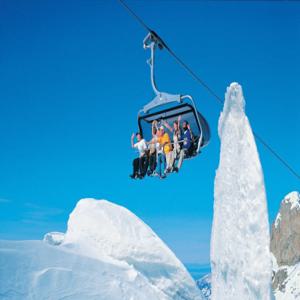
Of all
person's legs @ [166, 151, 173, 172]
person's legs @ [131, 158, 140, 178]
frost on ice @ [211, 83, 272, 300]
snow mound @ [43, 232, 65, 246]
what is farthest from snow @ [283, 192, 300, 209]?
frost on ice @ [211, 83, 272, 300]

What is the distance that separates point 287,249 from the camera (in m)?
179

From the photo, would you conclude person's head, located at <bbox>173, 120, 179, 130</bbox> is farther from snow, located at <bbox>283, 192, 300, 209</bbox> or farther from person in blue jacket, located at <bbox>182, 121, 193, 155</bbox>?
snow, located at <bbox>283, 192, 300, 209</bbox>

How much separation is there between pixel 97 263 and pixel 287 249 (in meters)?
178

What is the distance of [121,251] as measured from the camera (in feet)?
46.4

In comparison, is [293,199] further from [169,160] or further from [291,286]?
[169,160]

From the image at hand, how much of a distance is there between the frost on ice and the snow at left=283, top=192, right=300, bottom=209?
185 m

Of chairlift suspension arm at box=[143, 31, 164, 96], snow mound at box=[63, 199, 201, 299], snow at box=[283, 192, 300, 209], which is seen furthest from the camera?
snow at box=[283, 192, 300, 209]

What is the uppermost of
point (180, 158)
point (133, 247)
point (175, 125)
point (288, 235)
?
point (288, 235)

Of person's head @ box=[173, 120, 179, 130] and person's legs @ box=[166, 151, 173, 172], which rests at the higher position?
person's head @ box=[173, 120, 179, 130]

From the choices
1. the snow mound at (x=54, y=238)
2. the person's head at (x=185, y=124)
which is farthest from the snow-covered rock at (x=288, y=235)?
the person's head at (x=185, y=124)

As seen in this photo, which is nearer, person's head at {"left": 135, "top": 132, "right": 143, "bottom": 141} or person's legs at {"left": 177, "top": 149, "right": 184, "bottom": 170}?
person's legs at {"left": 177, "top": 149, "right": 184, "bottom": 170}

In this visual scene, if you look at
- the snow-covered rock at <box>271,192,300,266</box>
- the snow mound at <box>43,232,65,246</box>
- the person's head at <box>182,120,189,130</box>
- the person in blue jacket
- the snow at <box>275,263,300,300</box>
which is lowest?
the snow mound at <box>43,232,65,246</box>

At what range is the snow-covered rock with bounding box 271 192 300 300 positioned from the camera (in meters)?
176

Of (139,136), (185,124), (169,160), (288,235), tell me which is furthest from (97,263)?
(288,235)
